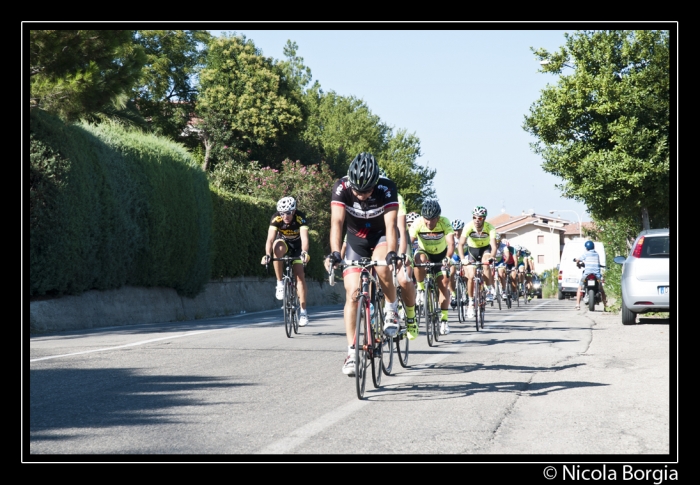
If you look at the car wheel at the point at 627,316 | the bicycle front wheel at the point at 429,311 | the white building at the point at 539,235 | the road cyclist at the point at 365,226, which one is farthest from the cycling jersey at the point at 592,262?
the white building at the point at 539,235

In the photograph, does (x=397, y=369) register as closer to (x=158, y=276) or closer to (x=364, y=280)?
(x=364, y=280)

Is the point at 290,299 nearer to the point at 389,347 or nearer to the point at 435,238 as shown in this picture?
the point at 435,238

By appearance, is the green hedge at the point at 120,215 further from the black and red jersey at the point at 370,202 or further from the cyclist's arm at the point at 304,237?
the black and red jersey at the point at 370,202

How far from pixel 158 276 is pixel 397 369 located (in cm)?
1105

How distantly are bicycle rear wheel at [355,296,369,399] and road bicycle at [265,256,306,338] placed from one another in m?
5.90

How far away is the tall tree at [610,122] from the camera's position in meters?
23.0

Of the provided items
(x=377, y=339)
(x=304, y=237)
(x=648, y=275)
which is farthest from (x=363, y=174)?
(x=648, y=275)

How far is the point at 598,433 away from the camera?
5840 millimetres

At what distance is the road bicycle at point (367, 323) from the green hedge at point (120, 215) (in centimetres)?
829

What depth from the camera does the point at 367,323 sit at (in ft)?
24.5
